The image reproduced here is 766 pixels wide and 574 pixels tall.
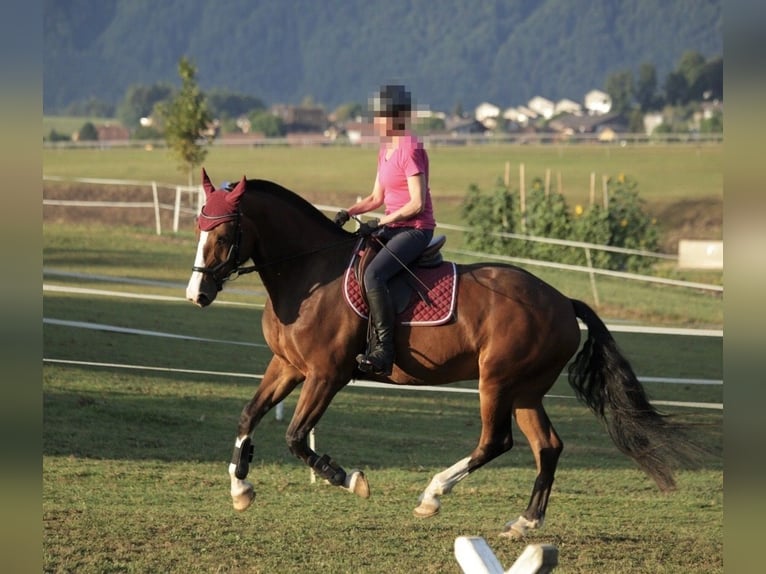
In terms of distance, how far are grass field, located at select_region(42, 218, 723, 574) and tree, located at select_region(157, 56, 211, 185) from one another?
19.1m

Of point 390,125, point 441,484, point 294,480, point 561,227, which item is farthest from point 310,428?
point 561,227

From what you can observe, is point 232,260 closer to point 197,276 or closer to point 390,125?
point 197,276

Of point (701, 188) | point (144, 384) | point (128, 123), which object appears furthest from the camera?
point (128, 123)

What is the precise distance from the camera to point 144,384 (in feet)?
46.1

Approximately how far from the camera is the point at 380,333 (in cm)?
698

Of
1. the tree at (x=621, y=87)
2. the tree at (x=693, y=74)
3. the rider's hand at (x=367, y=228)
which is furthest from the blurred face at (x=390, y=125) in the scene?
the tree at (x=621, y=87)

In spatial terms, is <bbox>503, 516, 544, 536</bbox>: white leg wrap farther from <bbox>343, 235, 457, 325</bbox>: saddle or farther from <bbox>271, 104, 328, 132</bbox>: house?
<bbox>271, 104, 328, 132</bbox>: house

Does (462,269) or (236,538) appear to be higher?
(462,269)

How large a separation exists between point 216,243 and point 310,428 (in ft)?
3.92

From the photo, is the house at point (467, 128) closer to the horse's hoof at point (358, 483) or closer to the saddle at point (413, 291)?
the saddle at point (413, 291)

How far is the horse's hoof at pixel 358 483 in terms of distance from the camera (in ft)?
23.2

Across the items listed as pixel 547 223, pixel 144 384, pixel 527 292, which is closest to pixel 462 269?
pixel 527 292
